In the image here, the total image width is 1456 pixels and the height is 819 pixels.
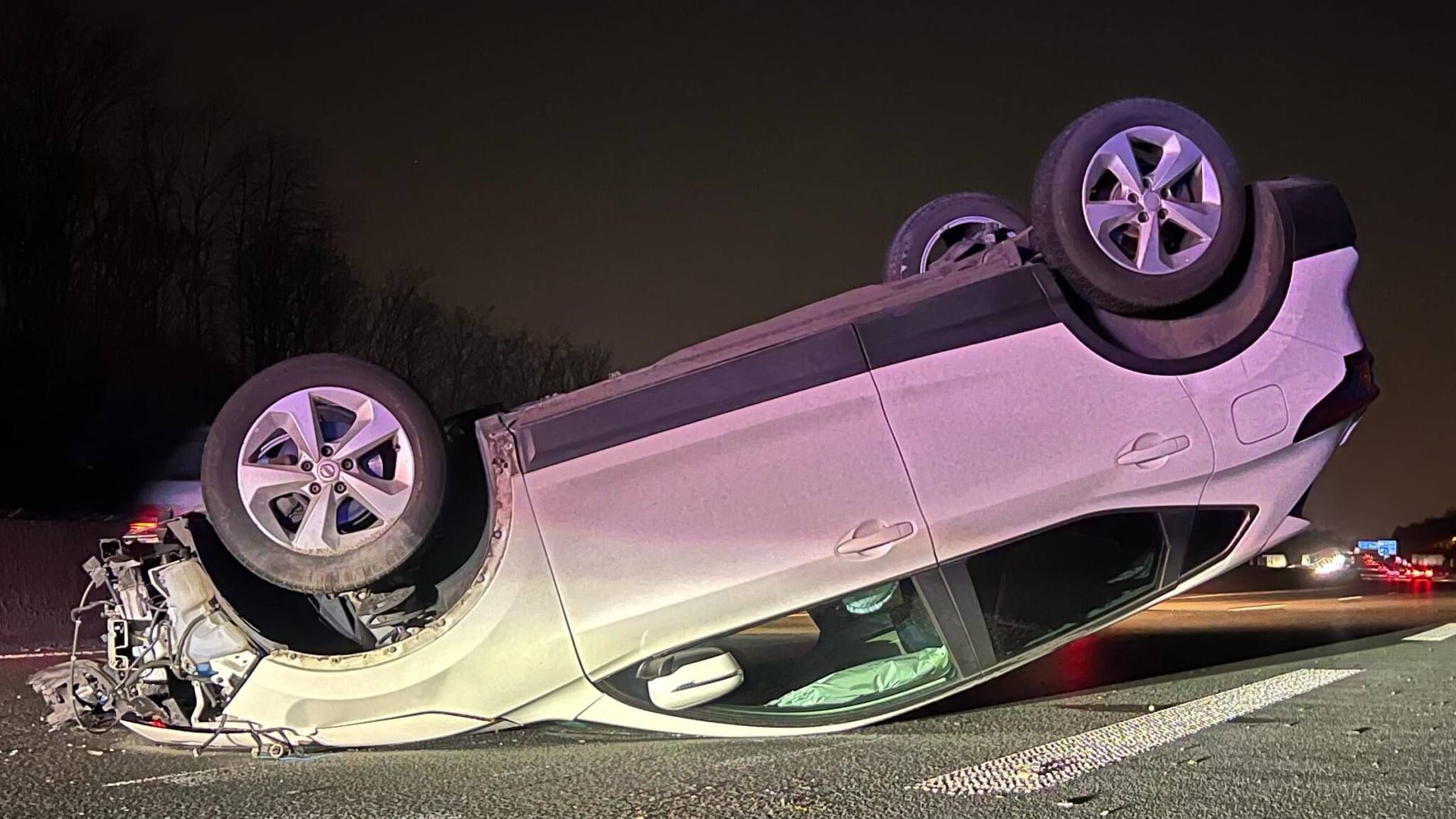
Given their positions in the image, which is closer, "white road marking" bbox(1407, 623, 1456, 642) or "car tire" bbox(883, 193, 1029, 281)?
"car tire" bbox(883, 193, 1029, 281)

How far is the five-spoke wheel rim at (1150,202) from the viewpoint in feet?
15.1

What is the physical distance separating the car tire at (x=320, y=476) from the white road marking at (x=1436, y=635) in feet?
24.0

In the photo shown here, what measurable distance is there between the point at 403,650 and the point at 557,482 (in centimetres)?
77

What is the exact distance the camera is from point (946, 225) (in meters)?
6.09

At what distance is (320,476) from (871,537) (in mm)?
1856

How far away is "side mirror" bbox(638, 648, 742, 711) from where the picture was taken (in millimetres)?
4461

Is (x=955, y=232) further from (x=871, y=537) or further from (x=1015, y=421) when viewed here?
(x=871, y=537)

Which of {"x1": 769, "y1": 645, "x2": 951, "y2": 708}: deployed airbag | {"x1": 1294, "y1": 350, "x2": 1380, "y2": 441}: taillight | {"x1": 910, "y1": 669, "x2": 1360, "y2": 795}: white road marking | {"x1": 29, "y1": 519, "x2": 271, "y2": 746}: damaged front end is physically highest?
{"x1": 29, "y1": 519, "x2": 271, "y2": 746}: damaged front end

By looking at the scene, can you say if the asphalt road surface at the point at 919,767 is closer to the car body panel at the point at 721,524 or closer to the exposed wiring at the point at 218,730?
the exposed wiring at the point at 218,730

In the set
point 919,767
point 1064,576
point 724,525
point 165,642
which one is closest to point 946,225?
point 1064,576

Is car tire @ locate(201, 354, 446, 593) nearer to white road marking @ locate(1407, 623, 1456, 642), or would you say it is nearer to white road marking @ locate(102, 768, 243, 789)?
white road marking @ locate(102, 768, 243, 789)

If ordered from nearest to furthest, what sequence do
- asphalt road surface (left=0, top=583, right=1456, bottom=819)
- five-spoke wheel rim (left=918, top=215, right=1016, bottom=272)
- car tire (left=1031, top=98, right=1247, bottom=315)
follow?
1. asphalt road surface (left=0, top=583, right=1456, bottom=819)
2. car tire (left=1031, top=98, right=1247, bottom=315)
3. five-spoke wheel rim (left=918, top=215, right=1016, bottom=272)

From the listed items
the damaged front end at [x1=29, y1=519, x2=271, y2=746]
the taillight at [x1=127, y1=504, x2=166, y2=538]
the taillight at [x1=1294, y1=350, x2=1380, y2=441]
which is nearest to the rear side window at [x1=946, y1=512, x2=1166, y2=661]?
the taillight at [x1=1294, y1=350, x2=1380, y2=441]

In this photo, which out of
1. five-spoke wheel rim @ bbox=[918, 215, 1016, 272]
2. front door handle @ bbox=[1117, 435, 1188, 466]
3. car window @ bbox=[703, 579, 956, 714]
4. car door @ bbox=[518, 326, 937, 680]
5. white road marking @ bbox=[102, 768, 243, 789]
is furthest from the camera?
five-spoke wheel rim @ bbox=[918, 215, 1016, 272]
